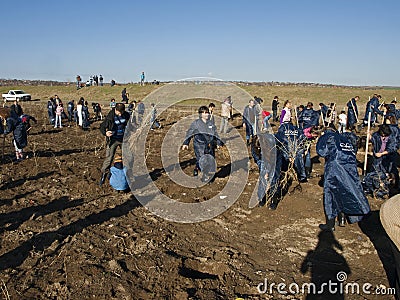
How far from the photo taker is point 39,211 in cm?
637

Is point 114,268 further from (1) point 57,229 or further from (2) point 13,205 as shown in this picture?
(2) point 13,205

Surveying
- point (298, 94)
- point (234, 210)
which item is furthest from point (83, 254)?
point (298, 94)

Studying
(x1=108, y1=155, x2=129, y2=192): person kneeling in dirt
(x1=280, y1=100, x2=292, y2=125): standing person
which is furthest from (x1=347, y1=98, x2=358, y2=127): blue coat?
(x1=108, y1=155, x2=129, y2=192): person kneeling in dirt

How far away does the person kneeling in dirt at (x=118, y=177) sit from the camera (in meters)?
7.11

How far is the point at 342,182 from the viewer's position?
18.9ft

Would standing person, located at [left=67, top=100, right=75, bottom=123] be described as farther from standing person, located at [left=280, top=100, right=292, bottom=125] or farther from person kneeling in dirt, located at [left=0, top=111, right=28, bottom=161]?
standing person, located at [left=280, top=100, right=292, bottom=125]

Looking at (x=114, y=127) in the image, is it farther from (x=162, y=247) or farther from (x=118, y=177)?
(x=162, y=247)

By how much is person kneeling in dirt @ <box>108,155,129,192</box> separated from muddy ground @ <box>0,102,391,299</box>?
0.22 m

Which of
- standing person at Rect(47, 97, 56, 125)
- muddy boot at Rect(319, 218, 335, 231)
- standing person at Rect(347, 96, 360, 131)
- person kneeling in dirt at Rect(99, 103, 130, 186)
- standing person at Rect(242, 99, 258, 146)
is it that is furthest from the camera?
standing person at Rect(47, 97, 56, 125)

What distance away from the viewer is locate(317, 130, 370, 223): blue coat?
568 cm

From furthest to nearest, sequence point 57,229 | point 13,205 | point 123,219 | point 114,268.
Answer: point 13,205
point 123,219
point 57,229
point 114,268

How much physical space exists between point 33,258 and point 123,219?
1.70 meters

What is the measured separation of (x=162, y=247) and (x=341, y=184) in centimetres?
297

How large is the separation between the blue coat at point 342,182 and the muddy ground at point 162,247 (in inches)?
16.2
